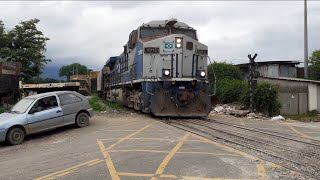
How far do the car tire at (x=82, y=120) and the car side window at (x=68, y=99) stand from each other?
53 centimetres

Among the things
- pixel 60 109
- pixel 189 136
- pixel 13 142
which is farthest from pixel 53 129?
pixel 189 136

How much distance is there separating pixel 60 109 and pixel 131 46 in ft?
17.9

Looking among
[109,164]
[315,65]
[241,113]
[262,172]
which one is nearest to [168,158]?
[109,164]

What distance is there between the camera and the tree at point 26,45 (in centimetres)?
3503

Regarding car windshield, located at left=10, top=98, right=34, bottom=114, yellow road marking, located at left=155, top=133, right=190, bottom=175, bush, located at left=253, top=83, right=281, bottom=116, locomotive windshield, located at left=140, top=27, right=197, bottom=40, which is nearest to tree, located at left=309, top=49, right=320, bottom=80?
bush, located at left=253, top=83, right=281, bottom=116

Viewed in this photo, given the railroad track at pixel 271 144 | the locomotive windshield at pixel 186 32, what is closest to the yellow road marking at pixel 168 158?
the railroad track at pixel 271 144

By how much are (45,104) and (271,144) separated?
7.42 metres

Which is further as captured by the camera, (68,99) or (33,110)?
(68,99)

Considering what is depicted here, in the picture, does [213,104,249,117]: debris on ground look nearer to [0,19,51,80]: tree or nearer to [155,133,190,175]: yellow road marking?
[155,133,190,175]: yellow road marking

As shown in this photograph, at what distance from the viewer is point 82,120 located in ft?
47.0

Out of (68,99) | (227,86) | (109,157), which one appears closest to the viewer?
(109,157)

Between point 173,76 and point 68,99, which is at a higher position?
point 173,76

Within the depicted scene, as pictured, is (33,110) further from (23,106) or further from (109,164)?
(109,164)

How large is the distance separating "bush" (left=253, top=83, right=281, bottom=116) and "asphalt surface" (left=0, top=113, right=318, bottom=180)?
9.99 m
